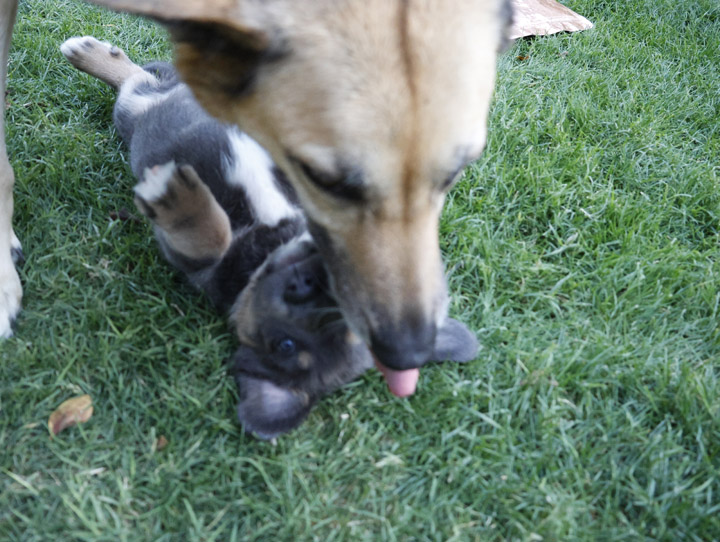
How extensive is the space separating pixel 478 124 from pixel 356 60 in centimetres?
44

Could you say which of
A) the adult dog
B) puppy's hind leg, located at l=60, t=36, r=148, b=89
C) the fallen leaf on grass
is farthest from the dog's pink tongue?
puppy's hind leg, located at l=60, t=36, r=148, b=89

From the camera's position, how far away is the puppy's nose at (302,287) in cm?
233

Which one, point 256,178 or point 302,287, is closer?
point 302,287

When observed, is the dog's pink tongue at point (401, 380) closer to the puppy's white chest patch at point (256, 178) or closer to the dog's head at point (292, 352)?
the dog's head at point (292, 352)

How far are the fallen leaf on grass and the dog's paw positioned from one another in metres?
0.44

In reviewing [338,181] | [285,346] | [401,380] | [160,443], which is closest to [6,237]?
[160,443]

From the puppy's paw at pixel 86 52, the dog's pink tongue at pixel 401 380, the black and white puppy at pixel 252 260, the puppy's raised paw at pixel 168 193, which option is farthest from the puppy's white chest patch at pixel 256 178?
the puppy's paw at pixel 86 52

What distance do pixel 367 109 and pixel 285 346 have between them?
3.18 feet

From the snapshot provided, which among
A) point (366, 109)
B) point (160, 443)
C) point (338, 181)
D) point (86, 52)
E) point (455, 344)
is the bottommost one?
point (160, 443)

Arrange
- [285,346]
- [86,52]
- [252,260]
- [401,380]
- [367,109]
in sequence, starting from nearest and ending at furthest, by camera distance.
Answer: [367,109]
[401,380]
[285,346]
[252,260]
[86,52]

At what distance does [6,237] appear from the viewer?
268 centimetres

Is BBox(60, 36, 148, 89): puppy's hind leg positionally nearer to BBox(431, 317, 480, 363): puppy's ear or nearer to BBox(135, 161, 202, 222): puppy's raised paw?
BBox(135, 161, 202, 222): puppy's raised paw

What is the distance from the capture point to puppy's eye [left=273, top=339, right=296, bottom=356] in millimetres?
2332

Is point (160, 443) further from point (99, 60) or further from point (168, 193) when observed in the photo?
point (99, 60)
